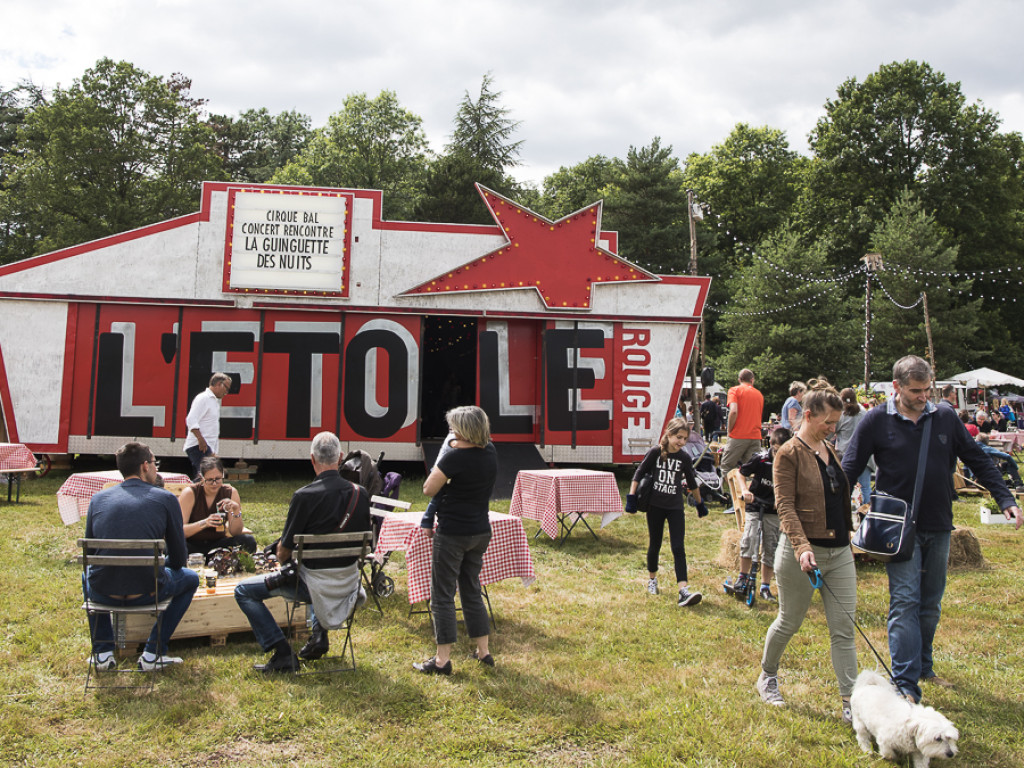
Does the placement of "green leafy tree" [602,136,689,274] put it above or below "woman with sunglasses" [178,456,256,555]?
above

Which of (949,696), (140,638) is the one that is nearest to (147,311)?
(140,638)

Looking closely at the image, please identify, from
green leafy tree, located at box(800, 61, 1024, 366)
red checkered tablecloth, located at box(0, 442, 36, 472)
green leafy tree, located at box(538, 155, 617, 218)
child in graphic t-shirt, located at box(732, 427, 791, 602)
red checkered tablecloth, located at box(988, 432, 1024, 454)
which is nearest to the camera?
child in graphic t-shirt, located at box(732, 427, 791, 602)

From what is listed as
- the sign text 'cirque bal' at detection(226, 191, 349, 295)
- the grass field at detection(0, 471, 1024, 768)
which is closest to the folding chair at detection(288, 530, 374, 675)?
the grass field at detection(0, 471, 1024, 768)

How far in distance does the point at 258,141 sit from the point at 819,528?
179 feet

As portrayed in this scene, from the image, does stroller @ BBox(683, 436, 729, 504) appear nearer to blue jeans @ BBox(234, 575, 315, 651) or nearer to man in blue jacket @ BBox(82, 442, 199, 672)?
blue jeans @ BBox(234, 575, 315, 651)

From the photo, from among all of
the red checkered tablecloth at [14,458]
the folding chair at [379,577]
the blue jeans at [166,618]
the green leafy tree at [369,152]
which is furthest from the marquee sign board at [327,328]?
the green leafy tree at [369,152]

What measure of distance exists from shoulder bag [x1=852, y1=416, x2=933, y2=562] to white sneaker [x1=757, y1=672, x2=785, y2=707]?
0.96m

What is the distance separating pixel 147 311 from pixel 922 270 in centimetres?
3010

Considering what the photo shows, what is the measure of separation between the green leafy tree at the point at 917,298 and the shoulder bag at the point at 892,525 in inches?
1223

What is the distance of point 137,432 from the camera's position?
500 inches

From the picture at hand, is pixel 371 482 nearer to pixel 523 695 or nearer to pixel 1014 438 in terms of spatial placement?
pixel 523 695

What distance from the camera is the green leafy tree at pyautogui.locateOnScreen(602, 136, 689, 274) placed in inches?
1447

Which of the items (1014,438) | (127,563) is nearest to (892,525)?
(127,563)

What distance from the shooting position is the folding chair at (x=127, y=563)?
4297mm
